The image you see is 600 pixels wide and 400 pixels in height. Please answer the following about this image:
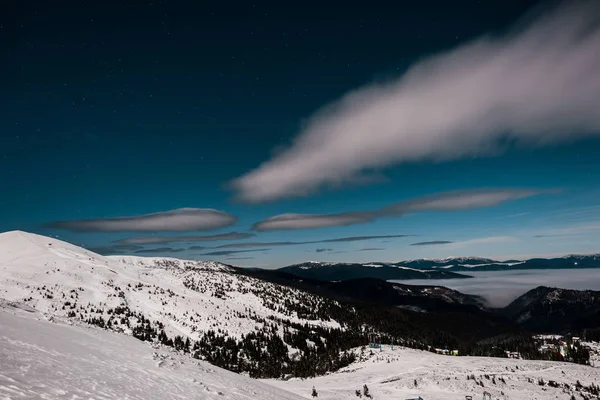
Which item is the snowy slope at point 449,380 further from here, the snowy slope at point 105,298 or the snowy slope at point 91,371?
the snowy slope at point 105,298

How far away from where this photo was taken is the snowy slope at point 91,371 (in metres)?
8.54

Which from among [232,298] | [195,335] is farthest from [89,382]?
[232,298]

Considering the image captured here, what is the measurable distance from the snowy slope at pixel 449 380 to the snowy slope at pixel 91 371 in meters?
13.0

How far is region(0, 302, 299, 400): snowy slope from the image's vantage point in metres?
8.54

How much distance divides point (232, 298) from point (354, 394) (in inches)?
5164

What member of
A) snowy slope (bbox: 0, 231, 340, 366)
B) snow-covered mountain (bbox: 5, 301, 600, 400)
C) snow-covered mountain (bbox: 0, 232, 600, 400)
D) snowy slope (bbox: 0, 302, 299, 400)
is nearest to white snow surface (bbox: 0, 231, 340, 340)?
snowy slope (bbox: 0, 231, 340, 366)

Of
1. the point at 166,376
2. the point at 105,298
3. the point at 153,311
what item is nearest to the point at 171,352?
the point at 166,376

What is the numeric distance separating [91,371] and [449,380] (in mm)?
30402

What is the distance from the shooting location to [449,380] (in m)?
29.5

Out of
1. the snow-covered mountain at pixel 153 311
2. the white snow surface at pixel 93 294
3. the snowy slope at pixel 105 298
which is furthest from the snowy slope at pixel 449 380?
the white snow surface at pixel 93 294

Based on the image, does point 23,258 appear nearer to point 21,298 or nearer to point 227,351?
point 21,298

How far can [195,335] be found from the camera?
81375 mm

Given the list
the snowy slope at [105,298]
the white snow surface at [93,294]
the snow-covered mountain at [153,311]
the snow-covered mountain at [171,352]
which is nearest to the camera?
the snow-covered mountain at [171,352]

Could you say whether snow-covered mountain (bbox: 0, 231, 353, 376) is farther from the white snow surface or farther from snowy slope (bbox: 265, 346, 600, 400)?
snowy slope (bbox: 265, 346, 600, 400)
